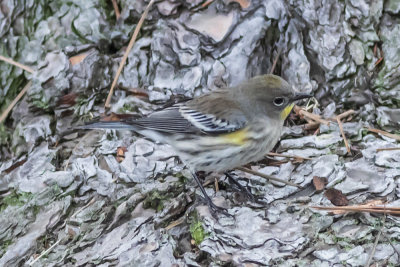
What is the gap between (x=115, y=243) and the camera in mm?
3307

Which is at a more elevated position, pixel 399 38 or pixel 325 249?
pixel 399 38

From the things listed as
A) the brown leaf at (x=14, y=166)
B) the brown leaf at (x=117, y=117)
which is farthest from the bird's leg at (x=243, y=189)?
the brown leaf at (x=14, y=166)

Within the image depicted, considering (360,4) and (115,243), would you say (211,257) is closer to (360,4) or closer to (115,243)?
(115,243)

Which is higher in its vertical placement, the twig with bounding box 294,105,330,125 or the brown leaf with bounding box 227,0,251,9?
the brown leaf with bounding box 227,0,251,9

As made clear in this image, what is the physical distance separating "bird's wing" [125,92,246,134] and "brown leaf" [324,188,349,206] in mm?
728

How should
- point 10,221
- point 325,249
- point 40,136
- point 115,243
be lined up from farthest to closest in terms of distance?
point 40,136
point 10,221
point 115,243
point 325,249

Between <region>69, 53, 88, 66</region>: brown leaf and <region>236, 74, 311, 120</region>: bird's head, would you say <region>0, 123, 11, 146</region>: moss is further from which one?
<region>236, 74, 311, 120</region>: bird's head

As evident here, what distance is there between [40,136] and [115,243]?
145cm

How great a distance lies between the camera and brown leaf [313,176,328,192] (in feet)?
11.5

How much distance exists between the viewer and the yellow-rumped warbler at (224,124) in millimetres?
3654

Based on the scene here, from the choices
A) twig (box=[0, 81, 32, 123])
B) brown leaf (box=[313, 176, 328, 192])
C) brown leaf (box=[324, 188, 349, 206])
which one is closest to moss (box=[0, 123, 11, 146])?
twig (box=[0, 81, 32, 123])

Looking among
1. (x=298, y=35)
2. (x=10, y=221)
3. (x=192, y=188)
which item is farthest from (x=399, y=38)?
(x=10, y=221)

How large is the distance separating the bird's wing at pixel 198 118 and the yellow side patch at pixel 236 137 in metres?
0.03

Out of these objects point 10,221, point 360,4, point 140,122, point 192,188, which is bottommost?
point 10,221
